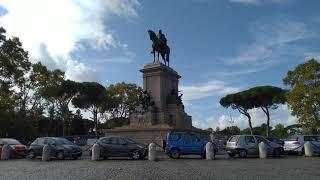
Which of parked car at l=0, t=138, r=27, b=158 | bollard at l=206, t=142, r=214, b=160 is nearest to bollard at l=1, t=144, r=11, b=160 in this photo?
parked car at l=0, t=138, r=27, b=158

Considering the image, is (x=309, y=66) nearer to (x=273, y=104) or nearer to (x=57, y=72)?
(x=273, y=104)

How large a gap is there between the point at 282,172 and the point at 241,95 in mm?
53475

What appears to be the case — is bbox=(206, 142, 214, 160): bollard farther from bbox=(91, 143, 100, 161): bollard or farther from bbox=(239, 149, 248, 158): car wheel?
bbox=(91, 143, 100, 161): bollard

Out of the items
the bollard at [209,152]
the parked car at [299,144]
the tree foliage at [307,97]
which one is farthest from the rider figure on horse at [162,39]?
the tree foliage at [307,97]

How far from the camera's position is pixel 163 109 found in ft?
121

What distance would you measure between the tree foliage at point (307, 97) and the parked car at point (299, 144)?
16.8m

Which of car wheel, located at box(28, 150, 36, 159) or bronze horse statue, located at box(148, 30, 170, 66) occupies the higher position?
bronze horse statue, located at box(148, 30, 170, 66)

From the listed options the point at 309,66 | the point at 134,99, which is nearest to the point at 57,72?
the point at 134,99

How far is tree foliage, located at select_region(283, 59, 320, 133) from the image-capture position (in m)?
47.3

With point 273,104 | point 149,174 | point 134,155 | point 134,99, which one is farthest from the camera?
point 134,99

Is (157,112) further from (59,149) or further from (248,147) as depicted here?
(59,149)

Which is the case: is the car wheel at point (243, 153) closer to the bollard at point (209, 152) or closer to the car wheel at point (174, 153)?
the bollard at point (209, 152)

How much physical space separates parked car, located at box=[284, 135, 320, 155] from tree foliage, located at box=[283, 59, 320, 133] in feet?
55.2

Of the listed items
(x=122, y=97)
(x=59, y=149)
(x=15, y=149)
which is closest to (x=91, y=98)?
(x=122, y=97)
